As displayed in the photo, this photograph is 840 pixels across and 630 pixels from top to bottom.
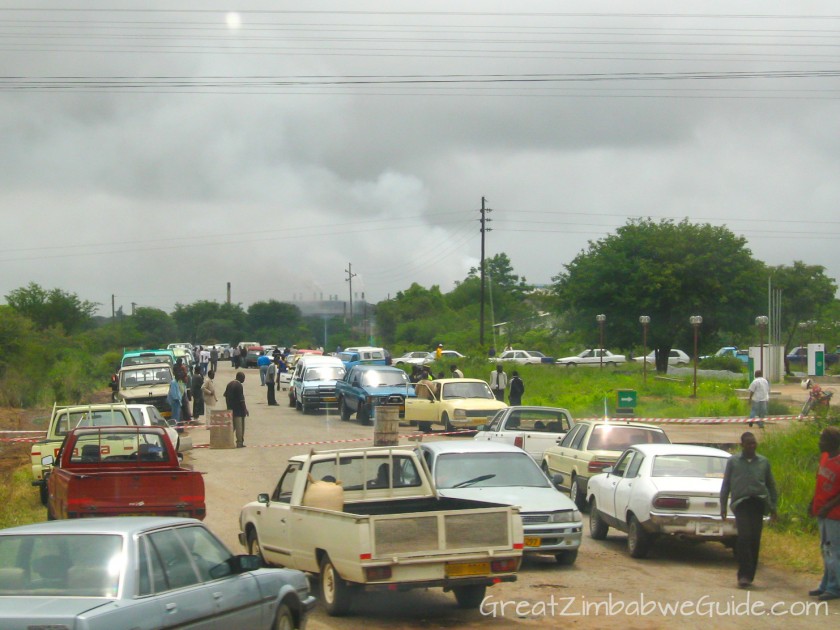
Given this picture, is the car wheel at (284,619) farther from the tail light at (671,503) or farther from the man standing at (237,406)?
the man standing at (237,406)

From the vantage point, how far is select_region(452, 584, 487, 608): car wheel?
10234 mm

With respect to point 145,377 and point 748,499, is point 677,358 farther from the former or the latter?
point 748,499

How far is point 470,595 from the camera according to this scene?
10.3 meters

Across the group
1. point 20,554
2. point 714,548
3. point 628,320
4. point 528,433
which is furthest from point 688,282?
point 20,554

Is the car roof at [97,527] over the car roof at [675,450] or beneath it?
over

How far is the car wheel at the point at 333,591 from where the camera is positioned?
9.79 m

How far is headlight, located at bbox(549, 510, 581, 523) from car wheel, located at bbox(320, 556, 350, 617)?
3.42m

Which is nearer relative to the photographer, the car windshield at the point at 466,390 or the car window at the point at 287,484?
the car window at the point at 287,484

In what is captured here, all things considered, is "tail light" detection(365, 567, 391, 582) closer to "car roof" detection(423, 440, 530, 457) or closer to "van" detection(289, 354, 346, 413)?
"car roof" detection(423, 440, 530, 457)

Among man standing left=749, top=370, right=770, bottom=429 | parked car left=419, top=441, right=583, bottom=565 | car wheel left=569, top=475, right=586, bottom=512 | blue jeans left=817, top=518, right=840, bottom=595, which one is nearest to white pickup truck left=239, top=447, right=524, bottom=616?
parked car left=419, top=441, right=583, bottom=565

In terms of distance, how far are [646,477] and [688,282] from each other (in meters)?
50.0

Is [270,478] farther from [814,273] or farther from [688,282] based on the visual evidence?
A: [814,273]

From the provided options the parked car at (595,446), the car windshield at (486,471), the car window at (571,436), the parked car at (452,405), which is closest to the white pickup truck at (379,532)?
the car windshield at (486,471)

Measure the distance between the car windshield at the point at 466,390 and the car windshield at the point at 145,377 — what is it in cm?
888
